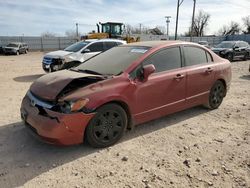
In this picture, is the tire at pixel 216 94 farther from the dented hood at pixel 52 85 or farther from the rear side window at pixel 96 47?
the rear side window at pixel 96 47

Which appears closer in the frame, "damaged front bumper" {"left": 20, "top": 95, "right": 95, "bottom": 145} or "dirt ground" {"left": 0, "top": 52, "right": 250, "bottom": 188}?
"dirt ground" {"left": 0, "top": 52, "right": 250, "bottom": 188}

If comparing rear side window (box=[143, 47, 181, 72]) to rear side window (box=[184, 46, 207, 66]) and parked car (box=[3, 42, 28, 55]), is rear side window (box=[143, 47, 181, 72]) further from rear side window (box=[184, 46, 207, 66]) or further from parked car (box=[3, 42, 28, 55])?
parked car (box=[3, 42, 28, 55])

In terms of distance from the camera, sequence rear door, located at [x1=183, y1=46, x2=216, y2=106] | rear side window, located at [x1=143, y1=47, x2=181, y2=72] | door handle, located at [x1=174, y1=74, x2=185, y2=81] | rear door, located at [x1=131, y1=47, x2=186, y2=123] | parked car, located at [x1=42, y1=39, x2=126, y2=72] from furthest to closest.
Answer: parked car, located at [x1=42, y1=39, x2=126, y2=72] < rear door, located at [x1=183, y1=46, x2=216, y2=106] < door handle, located at [x1=174, y1=74, x2=185, y2=81] < rear side window, located at [x1=143, y1=47, x2=181, y2=72] < rear door, located at [x1=131, y1=47, x2=186, y2=123]

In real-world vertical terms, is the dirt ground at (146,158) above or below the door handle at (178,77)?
below

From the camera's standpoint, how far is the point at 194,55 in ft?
18.2

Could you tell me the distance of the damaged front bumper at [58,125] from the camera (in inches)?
144

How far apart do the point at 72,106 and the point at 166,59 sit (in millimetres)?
2096

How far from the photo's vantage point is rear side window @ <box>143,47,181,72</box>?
15.5 ft

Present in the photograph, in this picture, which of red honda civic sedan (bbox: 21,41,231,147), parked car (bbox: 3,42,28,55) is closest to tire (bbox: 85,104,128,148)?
red honda civic sedan (bbox: 21,41,231,147)

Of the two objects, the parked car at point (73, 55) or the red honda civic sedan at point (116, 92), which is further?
the parked car at point (73, 55)

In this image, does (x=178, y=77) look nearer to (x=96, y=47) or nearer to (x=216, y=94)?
(x=216, y=94)

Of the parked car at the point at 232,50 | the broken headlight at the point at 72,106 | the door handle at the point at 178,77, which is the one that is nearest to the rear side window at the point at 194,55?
the door handle at the point at 178,77

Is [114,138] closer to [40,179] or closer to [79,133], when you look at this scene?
[79,133]

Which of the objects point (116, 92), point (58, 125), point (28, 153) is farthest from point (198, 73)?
point (28, 153)
